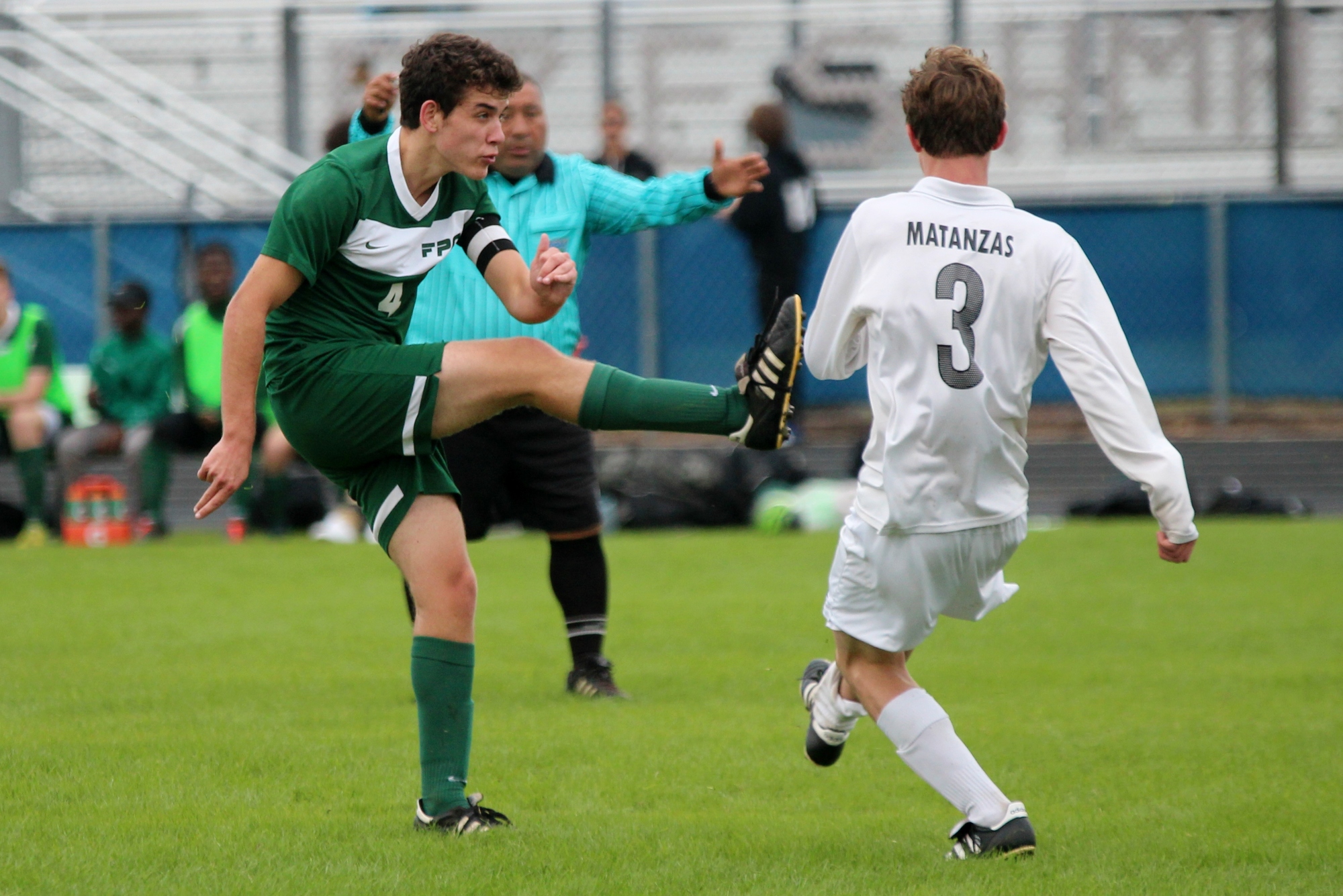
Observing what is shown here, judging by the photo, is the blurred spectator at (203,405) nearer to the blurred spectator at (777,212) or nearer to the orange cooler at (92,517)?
the orange cooler at (92,517)

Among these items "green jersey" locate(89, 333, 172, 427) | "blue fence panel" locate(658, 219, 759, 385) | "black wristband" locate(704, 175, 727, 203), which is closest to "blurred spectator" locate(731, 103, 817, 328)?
"blue fence panel" locate(658, 219, 759, 385)

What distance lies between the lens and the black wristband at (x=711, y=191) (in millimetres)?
5449

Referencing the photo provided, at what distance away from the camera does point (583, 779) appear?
4.68 m

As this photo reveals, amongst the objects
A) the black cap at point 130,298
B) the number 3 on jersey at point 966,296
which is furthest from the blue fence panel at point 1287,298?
the number 3 on jersey at point 966,296

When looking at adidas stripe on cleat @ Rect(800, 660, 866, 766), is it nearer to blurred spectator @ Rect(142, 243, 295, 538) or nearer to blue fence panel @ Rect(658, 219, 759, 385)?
blurred spectator @ Rect(142, 243, 295, 538)

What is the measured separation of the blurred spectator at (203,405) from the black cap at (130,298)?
453 millimetres

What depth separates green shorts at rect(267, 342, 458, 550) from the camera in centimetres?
389

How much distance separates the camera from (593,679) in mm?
6039

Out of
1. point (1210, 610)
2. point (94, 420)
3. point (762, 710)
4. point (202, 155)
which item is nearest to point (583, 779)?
point (762, 710)

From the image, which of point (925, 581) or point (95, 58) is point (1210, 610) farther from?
point (95, 58)

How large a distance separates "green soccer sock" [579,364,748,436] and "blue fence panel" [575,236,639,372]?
9.85m

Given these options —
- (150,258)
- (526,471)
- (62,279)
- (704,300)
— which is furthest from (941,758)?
(62,279)

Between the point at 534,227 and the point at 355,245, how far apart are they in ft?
6.33

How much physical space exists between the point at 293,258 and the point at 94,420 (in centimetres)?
941
